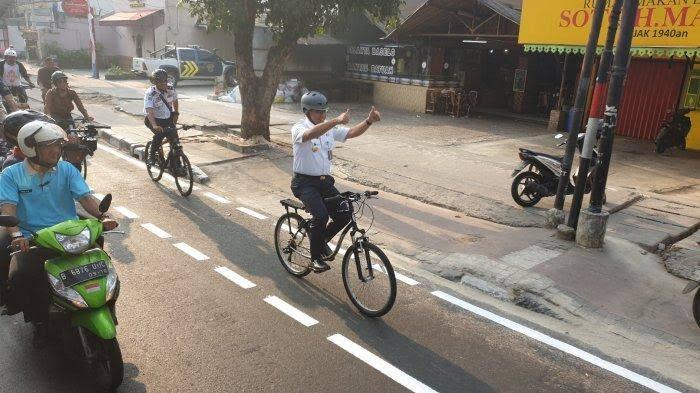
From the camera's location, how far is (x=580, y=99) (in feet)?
23.7

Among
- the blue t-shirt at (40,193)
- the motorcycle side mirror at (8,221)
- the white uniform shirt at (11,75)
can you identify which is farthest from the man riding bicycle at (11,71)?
the motorcycle side mirror at (8,221)

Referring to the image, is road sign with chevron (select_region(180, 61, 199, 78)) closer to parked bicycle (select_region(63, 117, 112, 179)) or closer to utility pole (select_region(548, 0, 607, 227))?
parked bicycle (select_region(63, 117, 112, 179))

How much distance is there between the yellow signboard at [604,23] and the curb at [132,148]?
32.8 ft

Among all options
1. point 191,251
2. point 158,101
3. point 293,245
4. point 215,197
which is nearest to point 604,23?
point 215,197

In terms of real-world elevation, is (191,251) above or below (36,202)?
below

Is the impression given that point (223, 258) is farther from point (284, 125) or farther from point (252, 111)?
point (284, 125)

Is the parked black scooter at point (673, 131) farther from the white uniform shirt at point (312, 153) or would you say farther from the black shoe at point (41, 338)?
the black shoe at point (41, 338)

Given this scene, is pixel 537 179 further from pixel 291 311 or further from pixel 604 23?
pixel 604 23

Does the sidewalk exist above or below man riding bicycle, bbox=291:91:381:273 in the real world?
below

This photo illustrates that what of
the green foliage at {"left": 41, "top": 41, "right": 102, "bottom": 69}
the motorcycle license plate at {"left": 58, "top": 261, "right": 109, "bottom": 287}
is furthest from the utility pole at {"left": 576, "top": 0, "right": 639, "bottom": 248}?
the green foliage at {"left": 41, "top": 41, "right": 102, "bottom": 69}

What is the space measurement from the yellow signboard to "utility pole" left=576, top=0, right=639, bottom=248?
6295mm

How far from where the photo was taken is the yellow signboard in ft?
37.9

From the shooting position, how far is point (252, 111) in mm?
12359

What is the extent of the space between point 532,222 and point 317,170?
13.8 feet
